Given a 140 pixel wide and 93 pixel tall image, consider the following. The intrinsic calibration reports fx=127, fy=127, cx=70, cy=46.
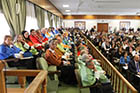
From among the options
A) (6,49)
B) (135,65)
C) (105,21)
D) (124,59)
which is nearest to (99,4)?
(124,59)

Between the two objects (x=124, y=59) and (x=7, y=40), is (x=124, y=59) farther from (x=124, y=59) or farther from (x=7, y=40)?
(x=7, y=40)

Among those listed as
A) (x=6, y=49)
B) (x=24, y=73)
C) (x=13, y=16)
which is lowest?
(x=24, y=73)

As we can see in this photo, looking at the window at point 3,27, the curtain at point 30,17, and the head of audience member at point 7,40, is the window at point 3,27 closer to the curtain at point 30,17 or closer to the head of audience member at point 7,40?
the head of audience member at point 7,40

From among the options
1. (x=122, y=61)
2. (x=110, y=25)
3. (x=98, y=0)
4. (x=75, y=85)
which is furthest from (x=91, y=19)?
(x=75, y=85)

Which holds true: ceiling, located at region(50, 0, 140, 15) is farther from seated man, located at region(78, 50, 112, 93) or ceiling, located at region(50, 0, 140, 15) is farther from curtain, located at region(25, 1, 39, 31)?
seated man, located at region(78, 50, 112, 93)

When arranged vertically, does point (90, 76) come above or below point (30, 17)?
below

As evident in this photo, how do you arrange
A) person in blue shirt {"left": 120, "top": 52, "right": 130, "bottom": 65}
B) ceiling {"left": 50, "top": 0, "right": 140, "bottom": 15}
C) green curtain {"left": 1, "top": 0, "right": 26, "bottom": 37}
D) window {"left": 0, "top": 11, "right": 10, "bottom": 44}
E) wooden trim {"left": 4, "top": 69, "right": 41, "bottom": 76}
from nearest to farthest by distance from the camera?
wooden trim {"left": 4, "top": 69, "right": 41, "bottom": 76} < green curtain {"left": 1, "top": 0, "right": 26, "bottom": 37} < window {"left": 0, "top": 11, "right": 10, "bottom": 44} < person in blue shirt {"left": 120, "top": 52, "right": 130, "bottom": 65} < ceiling {"left": 50, "top": 0, "right": 140, "bottom": 15}

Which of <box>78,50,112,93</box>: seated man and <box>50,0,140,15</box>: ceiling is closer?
<box>78,50,112,93</box>: seated man

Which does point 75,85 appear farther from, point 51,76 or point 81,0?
point 81,0

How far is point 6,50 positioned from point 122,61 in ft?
12.0

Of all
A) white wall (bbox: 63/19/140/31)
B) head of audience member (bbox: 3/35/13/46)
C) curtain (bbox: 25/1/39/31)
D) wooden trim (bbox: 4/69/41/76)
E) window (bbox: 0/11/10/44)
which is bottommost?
wooden trim (bbox: 4/69/41/76)

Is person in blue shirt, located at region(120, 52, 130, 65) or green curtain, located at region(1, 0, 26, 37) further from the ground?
green curtain, located at region(1, 0, 26, 37)

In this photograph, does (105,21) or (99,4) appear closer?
(99,4)

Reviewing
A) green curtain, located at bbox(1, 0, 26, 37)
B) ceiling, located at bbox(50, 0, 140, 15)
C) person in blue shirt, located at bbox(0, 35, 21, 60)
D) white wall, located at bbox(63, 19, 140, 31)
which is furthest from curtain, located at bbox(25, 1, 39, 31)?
white wall, located at bbox(63, 19, 140, 31)
